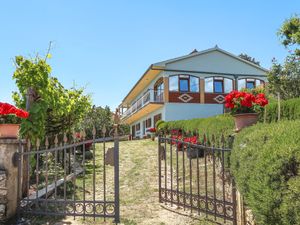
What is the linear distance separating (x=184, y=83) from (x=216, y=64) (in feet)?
11.9

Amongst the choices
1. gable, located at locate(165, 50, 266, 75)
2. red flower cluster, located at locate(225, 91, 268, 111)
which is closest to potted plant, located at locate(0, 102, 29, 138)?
red flower cluster, located at locate(225, 91, 268, 111)

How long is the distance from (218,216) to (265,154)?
286 cm

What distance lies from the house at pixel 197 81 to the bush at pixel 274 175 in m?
24.1

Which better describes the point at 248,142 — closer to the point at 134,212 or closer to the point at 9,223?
the point at 134,212

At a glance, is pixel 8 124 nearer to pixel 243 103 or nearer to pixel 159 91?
pixel 243 103

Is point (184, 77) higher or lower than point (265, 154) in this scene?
higher

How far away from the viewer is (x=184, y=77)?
1161 inches

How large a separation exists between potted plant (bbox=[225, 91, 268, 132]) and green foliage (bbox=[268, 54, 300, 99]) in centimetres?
1439

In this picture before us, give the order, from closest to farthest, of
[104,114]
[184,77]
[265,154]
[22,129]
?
[265,154], [22,129], [184,77], [104,114]

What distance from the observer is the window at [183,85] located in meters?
29.4

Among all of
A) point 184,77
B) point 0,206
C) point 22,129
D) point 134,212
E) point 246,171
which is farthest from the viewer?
point 184,77

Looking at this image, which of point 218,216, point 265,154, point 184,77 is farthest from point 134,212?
point 184,77

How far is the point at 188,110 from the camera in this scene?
29375 mm

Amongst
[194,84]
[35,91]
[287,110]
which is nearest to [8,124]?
[35,91]
